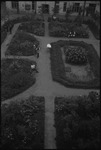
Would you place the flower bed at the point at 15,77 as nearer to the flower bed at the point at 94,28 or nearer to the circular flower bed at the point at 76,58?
the circular flower bed at the point at 76,58

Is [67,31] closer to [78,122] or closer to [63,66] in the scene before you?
[63,66]

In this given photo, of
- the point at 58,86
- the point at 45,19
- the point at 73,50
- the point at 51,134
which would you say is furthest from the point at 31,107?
the point at 45,19

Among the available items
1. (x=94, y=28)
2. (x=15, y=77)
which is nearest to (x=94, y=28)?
(x=94, y=28)

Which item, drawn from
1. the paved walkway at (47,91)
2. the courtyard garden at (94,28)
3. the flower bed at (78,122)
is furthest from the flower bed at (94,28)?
the flower bed at (78,122)

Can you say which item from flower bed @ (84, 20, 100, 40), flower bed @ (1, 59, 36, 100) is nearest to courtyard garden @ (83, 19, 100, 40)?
flower bed @ (84, 20, 100, 40)

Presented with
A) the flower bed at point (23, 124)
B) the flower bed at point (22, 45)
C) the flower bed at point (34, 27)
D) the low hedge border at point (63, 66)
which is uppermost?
the flower bed at point (34, 27)

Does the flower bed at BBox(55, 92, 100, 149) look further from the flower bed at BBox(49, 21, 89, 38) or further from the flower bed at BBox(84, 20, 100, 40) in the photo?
the flower bed at BBox(84, 20, 100, 40)
